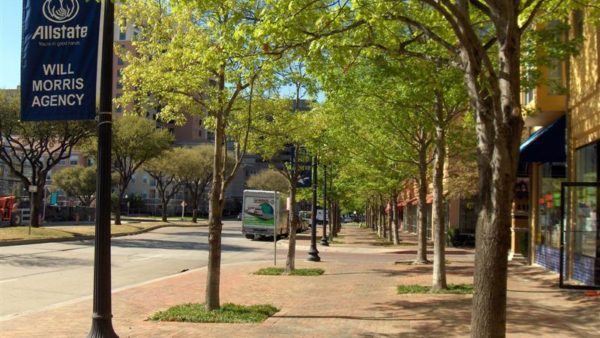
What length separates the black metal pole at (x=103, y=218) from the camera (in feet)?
23.2

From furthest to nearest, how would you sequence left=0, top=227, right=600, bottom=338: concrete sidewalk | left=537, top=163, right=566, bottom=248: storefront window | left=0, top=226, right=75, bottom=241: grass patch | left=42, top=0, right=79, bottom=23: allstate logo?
left=0, top=226, right=75, bottom=241: grass patch → left=537, top=163, right=566, bottom=248: storefront window → left=0, top=227, right=600, bottom=338: concrete sidewalk → left=42, top=0, right=79, bottom=23: allstate logo

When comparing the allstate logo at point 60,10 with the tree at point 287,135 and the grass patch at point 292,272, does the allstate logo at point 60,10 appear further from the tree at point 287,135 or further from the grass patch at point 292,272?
the grass patch at point 292,272

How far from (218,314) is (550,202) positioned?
39.9 ft

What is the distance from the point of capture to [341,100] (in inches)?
635

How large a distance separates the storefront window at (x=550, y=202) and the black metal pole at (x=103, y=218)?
14.0 metres

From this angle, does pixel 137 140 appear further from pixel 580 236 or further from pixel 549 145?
pixel 580 236

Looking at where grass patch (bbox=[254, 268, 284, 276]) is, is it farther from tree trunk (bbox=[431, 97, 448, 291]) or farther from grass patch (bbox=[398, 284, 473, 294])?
tree trunk (bbox=[431, 97, 448, 291])

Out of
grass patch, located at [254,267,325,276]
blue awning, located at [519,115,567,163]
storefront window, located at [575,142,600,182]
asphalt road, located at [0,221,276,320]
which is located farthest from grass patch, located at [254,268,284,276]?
storefront window, located at [575,142,600,182]

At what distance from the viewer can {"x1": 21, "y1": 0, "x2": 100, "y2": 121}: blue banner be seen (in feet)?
23.4

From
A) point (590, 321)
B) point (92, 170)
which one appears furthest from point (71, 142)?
point (92, 170)

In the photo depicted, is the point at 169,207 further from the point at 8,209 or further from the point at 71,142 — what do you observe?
the point at 71,142

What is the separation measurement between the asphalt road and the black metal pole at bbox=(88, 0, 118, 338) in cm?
429

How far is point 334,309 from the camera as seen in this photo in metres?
11.4

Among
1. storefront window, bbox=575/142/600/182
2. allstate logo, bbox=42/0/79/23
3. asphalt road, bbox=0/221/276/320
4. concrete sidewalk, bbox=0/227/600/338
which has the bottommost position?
asphalt road, bbox=0/221/276/320
